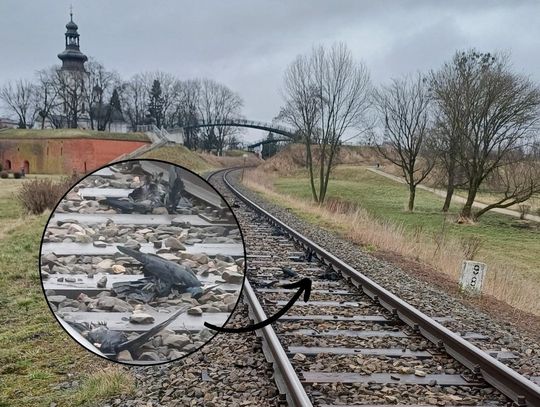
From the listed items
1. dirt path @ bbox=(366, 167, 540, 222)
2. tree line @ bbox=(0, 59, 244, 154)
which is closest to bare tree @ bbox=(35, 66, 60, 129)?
tree line @ bbox=(0, 59, 244, 154)

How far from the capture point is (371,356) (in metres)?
4.87

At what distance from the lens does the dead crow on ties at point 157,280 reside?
1.52 meters

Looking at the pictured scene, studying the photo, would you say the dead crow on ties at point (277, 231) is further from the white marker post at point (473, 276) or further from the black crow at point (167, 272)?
the black crow at point (167, 272)

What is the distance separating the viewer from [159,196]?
5.20 ft

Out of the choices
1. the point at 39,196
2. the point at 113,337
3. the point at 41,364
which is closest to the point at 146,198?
the point at 113,337

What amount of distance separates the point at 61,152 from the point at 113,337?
6671 cm

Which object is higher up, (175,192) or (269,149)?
(269,149)

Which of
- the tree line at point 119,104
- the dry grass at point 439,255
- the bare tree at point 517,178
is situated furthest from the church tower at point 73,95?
the dry grass at point 439,255

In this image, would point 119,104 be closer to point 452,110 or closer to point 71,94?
point 71,94

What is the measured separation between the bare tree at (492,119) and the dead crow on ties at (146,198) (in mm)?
31833

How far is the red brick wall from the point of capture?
59875 millimetres

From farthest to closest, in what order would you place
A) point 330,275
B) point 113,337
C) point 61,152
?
point 61,152 → point 330,275 → point 113,337

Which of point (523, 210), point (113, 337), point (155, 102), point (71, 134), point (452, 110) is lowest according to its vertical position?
point (523, 210)

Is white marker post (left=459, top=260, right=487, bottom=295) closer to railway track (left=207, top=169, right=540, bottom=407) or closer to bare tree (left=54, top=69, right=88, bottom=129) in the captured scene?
railway track (left=207, top=169, right=540, bottom=407)
